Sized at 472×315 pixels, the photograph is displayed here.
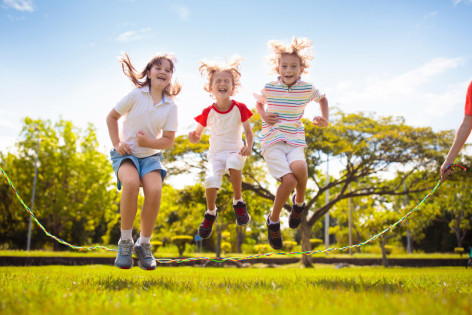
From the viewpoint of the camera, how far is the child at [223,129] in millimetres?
5242

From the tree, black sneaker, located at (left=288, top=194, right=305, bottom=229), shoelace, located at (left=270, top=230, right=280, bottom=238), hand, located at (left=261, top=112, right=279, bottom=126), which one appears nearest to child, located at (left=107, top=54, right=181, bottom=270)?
hand, located at (left=261, top=112, right=279, bottom=126)

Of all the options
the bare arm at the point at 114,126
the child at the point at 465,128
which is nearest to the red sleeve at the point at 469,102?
the child at the point at 465,128

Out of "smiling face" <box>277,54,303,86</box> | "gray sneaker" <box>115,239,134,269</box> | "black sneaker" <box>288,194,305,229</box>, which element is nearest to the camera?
"gray sneaker" <box>115,239,134,269</box>

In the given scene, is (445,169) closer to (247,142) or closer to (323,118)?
(323,118)

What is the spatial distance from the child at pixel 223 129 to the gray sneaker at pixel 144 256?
4.09 feet

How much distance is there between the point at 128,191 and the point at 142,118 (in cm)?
91

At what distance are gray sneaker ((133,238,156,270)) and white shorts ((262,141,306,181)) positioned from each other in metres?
1.79

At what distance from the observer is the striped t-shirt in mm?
5066

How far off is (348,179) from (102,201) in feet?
59.0

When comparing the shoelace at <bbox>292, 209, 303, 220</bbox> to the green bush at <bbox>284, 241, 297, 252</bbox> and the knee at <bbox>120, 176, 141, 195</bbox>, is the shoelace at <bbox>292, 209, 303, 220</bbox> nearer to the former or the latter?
the knee at <bbox>120, 176, 141, 195</bbox>

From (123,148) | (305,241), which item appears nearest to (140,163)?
(123,148)

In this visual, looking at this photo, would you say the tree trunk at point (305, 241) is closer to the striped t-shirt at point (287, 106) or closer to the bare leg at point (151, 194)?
the striped t-shirt at point (287, 106)

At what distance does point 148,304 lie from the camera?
2.27m

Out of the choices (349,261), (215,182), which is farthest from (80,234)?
(215,182)
